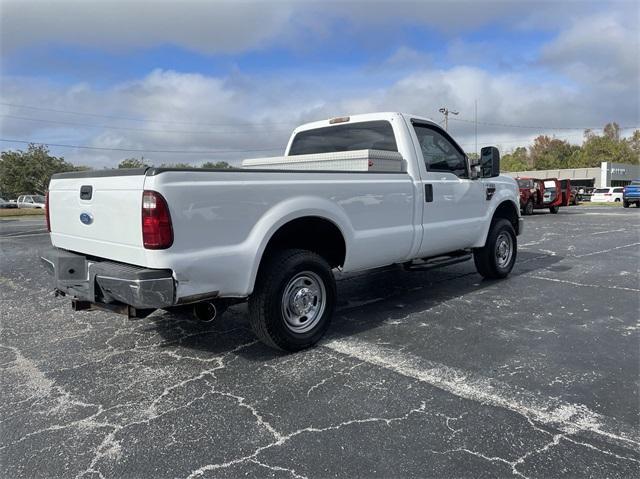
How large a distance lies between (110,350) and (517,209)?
565 centimetres

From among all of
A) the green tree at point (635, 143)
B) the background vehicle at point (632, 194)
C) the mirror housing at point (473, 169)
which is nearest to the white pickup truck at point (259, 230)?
the mirror housing at point (473, 169)

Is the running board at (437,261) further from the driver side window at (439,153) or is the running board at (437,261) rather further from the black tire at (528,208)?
the black tire at (528,208)

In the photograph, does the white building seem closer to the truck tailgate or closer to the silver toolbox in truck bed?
the silver toolbox in truck bed

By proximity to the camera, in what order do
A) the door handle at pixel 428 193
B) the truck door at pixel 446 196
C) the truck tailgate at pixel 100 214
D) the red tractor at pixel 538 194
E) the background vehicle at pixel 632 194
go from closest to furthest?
the truck tailgate at pixel 100 214, the door handle at pixel 428 193, the truck door at pixel 446 196, the red tractor at pixel 538 194, the background vehicle at pixel 632 194

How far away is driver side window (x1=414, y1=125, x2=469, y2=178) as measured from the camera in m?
5.36

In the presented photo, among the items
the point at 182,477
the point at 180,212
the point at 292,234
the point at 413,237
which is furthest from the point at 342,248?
the point at 182,477

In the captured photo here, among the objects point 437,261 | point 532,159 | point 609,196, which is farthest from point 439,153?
point 532,159

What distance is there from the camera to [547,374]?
357 centimetres

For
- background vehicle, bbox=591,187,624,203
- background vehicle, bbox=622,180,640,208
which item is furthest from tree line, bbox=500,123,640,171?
background vehicle, bbox=622,180,640,208

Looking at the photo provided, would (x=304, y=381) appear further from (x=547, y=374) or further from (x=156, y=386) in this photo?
(x=547, y=374)

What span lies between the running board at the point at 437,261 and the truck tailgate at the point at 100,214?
3031mm

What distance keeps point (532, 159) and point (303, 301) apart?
110396 mm

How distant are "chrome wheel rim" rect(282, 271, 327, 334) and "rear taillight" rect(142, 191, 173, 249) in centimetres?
109

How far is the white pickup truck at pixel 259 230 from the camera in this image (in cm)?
323
